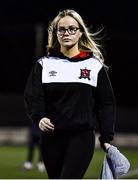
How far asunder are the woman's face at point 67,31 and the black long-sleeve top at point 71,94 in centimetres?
11

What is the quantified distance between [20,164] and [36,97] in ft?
29.2

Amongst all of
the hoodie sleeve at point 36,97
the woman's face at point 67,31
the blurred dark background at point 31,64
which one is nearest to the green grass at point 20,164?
the blurred dark background at point 31,64

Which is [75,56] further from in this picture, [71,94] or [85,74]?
[71,94]

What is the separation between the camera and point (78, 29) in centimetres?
618

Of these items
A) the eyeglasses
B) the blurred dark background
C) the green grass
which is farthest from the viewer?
the blurred dark background

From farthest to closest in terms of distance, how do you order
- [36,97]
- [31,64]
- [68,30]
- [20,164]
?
[31,64] → [20,164] → [68,30] → [36,97]

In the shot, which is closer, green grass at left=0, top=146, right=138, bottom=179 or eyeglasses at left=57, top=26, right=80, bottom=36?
eyeglasses at left=57, top=26, right=80, bottom=36

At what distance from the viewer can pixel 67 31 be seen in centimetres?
614

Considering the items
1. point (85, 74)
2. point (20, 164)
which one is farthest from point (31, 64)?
point (85, 74)

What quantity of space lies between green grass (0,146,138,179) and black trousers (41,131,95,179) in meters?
5.96

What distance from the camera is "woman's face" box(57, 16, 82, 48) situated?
6125 mm

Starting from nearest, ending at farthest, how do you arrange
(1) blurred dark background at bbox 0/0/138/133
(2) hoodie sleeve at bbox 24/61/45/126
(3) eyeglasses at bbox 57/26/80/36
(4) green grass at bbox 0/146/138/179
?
(2) hoodie sleeve at bbox 24/61/45/126 < (3) eyeglasses at bbox 57/26/80/36 < (4) green grass at bbox 0/146/138/179 < (1) blurred dark background at bbox 0/0/138/133

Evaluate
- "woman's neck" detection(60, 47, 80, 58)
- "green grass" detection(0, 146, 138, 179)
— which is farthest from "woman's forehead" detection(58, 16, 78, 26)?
"green grass" detection(0, 146, 138, 179)

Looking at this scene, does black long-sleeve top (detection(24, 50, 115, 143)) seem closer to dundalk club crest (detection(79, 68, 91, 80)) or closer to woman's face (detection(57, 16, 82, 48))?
dundalk club crest (detection(79, 68, 91, 80))
